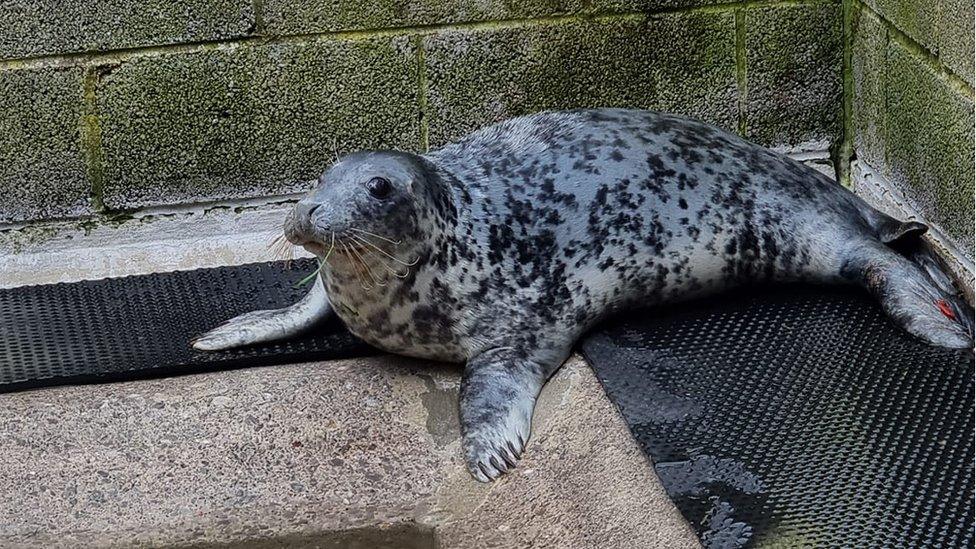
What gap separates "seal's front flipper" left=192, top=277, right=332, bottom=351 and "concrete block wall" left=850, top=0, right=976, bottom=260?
5.91 ft

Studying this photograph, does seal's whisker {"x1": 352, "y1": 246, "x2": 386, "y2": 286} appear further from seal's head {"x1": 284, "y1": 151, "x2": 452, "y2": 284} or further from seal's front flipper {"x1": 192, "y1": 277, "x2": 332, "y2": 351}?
seal's front flipper {"x1": 192, "y1": 277, "x2": 332, "y2": 351}

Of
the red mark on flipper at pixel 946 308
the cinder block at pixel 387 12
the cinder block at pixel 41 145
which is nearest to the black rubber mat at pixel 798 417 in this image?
the red mark on flipper at pixel 946 308

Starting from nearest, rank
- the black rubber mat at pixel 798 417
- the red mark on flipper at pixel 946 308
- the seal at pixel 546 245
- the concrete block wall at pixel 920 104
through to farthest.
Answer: the black rubber mat at pixel 798 417 < the seal at pixel 546 245 < the red mark on flipper at pixel 946 308 < the concrete block wall at pixel 920 104

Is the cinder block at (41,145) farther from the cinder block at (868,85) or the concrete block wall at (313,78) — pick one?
the cinder block at (868,85)

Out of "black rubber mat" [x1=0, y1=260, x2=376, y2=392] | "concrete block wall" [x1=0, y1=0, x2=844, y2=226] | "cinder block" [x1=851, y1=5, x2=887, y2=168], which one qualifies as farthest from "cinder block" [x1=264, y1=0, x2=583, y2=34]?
"cinder block" [x1=851, y1=5, x2=887, y2=168]

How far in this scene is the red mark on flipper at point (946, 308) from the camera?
3.71 meters

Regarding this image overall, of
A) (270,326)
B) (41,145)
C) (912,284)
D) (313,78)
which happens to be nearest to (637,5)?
(313,78)

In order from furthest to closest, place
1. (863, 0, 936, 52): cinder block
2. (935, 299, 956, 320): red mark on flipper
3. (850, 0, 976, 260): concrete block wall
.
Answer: (863, 0, 936, 52): cinder block
(850, 0, 976, 260): concrete block wall
(935, 299, 956, 320): red mark on flipper

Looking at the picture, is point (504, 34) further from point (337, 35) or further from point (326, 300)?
point (326, 300)

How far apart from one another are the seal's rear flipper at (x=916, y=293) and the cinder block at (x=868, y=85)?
0.74 metres

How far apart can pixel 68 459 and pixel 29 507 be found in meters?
0.19

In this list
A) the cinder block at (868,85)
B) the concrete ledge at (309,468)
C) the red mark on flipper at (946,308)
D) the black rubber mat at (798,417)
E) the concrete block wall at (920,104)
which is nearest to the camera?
the black rubber mat at (798,417)

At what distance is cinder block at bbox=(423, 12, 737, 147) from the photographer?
4.75 m

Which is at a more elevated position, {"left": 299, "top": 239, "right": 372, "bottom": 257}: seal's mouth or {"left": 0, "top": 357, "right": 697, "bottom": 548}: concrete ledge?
{"left": 299, "top": 239, "right": 372, "bottom": 257}: seal's mouth
